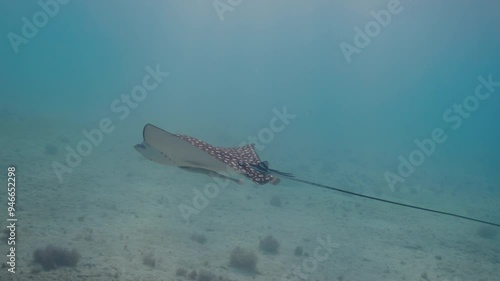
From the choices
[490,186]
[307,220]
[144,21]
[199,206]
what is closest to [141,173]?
[199,206]

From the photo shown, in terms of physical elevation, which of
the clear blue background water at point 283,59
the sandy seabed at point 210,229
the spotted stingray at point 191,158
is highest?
the clear blue background water at point 283,59

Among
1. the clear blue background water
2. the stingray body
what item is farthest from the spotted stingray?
the clear blue background water

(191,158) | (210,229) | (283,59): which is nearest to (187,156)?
(191,158)

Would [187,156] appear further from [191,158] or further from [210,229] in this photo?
[210,229]

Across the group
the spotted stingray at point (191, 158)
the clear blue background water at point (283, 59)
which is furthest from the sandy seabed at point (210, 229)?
the clear blue background water at point (283, 59)

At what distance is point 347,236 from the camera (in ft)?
38.2

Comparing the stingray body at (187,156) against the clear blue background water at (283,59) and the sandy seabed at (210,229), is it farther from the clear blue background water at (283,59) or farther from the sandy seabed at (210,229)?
the clear blue background water at (283,59)

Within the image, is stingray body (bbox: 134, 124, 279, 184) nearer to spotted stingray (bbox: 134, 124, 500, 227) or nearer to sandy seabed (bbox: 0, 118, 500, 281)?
spotted stingray (bbox: 134, 124, 500, 227)

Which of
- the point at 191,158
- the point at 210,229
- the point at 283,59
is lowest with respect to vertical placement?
the point at 210,229

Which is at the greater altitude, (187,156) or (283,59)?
(283,59)

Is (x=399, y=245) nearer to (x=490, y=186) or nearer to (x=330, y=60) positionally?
(x=490, y=186)

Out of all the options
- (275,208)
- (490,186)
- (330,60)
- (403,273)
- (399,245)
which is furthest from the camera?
(330,60)

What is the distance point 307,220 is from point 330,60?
447 ft

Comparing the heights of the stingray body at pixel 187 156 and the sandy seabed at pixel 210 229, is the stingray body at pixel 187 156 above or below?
above
